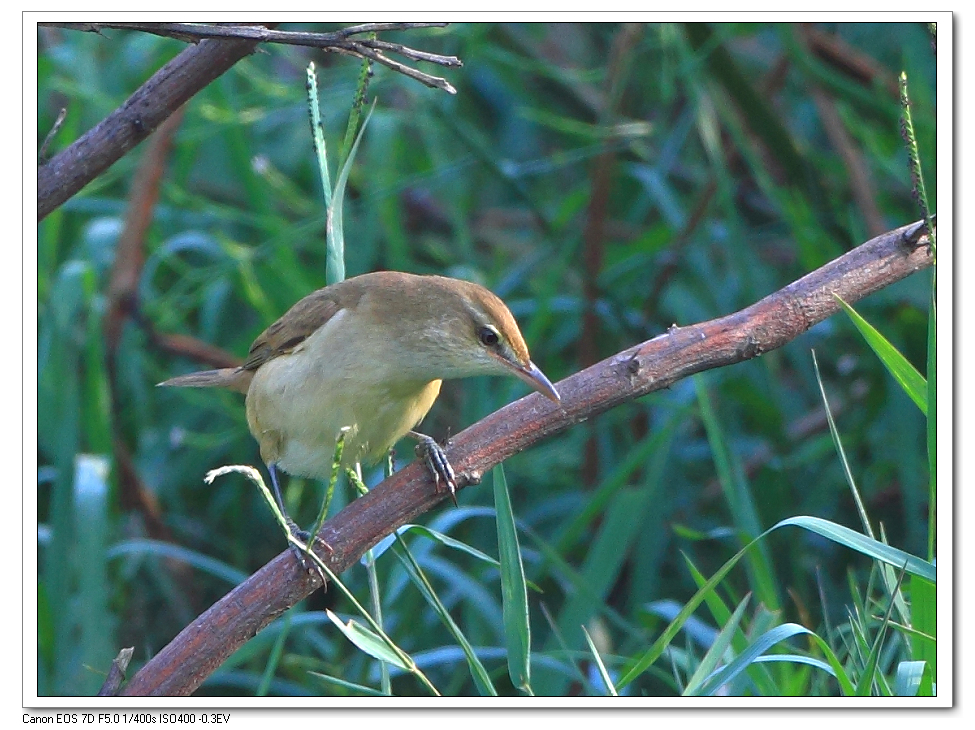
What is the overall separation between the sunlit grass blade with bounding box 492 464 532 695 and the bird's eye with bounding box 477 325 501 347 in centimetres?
39

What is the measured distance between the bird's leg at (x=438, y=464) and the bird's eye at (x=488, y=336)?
0.35 m

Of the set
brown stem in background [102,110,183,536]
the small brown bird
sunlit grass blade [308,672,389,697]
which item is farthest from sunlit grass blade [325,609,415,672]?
brown stem in background [102,110,183,536]

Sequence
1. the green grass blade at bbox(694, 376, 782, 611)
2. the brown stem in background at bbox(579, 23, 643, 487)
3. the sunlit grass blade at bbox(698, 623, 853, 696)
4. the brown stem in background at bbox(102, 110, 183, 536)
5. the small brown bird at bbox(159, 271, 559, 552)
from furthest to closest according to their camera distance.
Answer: the brown stem in background at bbox(579, 23, 643, 487)
the brown stem in background at bbox(102, 110, 183, 536)
the green grass blade at bbox(694, 376, 782, 611)
the small brown bird at bbox(159, 271, 559, 552)
the sunlit grass blade at bbox(698, 623, 853, 696)

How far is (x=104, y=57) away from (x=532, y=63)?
1.76m

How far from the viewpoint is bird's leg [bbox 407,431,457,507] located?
162 cm

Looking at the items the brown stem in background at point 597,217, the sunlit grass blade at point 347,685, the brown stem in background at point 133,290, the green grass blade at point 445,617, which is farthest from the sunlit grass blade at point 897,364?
the brown stem in background at point 133,290

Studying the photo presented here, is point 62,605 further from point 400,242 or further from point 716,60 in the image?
point 716,60

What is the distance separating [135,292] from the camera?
3307 mm

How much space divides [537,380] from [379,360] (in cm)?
37

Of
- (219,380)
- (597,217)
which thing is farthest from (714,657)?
(597,217)

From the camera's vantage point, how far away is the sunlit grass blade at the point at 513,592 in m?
1.65

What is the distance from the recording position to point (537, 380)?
5.84 ft

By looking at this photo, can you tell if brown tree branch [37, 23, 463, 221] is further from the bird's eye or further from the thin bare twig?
the bird's eye

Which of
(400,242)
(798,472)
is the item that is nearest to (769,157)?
(798,472)
